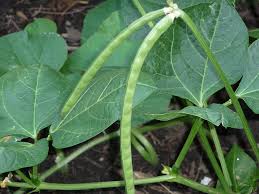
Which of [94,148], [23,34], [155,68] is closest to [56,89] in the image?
[155,68]

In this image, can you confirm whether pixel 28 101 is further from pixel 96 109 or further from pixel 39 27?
pixel 39 27

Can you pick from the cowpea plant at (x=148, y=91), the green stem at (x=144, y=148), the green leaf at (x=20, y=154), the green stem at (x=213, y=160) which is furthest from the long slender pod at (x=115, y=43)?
the green stem at (x=144, y=148)

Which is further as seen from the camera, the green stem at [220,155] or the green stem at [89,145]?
the green stem at [89,145]

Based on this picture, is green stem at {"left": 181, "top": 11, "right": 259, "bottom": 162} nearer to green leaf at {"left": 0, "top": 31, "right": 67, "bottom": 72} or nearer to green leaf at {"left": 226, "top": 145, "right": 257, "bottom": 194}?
green leaf at {"left": 226, "top": 145, "right": 257, "bottom": 194}

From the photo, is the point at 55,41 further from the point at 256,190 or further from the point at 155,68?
the point at 256,190

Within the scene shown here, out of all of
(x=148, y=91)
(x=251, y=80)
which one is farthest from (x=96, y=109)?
(x=251, y=80)

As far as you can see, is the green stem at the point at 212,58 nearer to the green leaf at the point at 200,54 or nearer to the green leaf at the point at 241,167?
the green leaf at the point at 200,54

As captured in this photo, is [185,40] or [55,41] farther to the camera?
[55,41]

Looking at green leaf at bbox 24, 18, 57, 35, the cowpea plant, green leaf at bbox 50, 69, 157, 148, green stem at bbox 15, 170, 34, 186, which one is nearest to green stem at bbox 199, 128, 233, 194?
the cowpea plant
